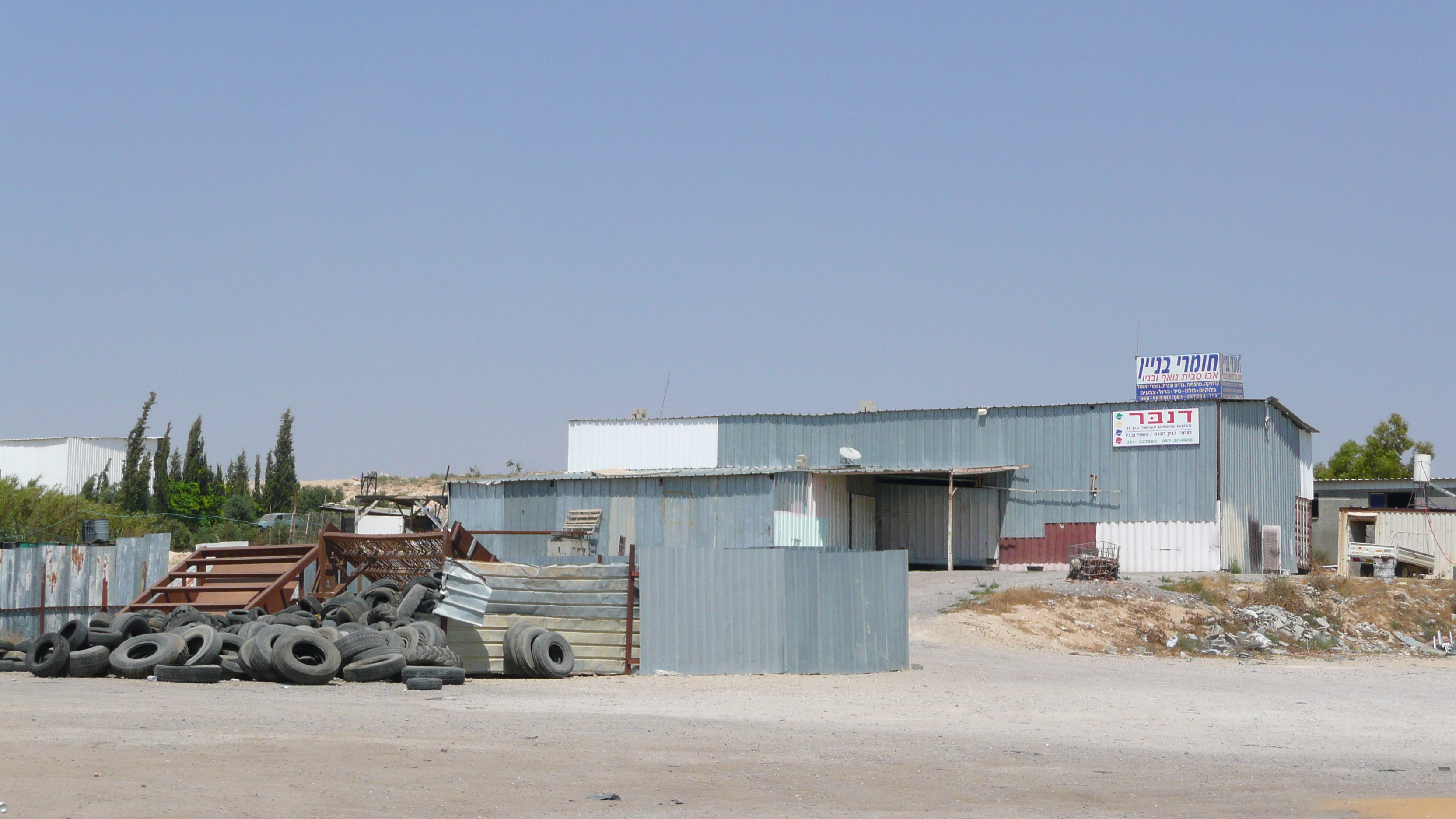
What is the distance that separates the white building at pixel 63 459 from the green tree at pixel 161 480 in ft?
2.25

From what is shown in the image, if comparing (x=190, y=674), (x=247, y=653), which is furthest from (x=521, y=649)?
(x=190, y=674)

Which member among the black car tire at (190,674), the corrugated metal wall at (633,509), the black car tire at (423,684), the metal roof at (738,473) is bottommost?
the black car tire at (423,684)

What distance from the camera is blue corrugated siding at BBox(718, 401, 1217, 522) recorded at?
42.1 m

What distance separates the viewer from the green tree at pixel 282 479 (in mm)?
71812

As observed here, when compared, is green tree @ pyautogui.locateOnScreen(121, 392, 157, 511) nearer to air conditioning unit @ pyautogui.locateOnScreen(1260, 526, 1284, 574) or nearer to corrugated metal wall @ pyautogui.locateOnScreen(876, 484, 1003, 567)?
corrugated metal wall @ pyautogui.locateOnScreen(876, 484, 1003, 567)

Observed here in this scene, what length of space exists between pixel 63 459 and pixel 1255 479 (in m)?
56.9

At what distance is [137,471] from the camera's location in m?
66.4

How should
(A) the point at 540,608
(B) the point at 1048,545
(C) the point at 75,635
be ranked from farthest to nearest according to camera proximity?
(B) the point at 1048,545 < (A) the point at 540,608 < (C) the point at 75,635

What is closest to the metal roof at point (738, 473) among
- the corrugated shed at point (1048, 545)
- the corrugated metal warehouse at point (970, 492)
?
the corrugated metal warehouse at point (970, 492)

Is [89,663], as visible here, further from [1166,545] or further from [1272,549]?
[1272,549]

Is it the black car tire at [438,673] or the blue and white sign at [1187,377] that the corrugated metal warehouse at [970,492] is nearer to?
the blue and white sign at [1187,377]

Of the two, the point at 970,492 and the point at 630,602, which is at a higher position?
the point at 970,492

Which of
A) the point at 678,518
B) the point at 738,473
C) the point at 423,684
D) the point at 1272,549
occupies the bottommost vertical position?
the point at 423,684

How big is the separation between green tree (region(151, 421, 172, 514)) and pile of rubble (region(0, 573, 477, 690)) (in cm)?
5011
